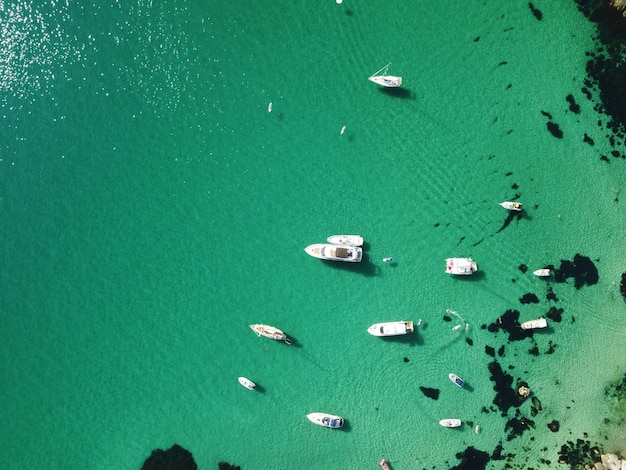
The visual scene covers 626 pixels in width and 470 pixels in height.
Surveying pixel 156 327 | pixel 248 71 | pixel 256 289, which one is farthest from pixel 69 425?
pixel 248 71

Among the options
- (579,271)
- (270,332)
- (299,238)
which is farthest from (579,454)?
(299,238)

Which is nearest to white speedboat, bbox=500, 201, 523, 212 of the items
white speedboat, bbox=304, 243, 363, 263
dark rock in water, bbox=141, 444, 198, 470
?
white speedboat, bbox=304, 243, 363, 263

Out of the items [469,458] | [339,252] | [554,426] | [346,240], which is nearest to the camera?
[339,252]

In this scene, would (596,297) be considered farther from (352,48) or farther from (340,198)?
(352,48)

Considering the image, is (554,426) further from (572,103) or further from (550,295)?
(572,103)

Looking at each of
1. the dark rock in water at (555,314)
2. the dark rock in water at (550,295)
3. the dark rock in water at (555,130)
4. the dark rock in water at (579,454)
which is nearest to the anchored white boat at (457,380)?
the dark rock in water at (555,314)
